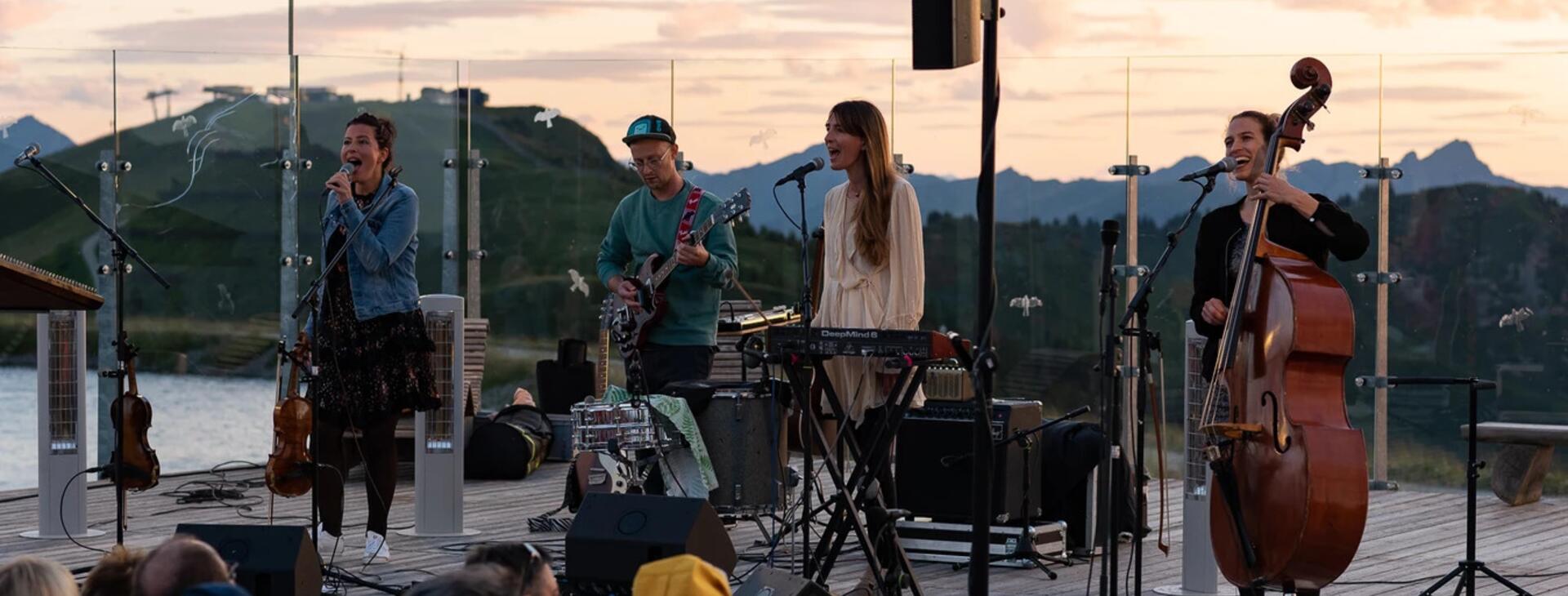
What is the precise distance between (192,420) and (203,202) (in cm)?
108

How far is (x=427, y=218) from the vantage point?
1026 centimetres

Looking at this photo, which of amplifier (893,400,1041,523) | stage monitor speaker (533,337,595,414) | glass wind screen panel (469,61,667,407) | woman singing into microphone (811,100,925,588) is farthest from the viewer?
glass wind screen panel (469,61,667,407)

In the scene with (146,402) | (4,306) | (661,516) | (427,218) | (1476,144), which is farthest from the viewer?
(427,218)

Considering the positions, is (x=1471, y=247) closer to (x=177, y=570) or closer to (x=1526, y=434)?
(x=1526, y=434)

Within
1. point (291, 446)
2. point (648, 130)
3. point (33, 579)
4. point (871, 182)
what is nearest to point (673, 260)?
point (648, 130)

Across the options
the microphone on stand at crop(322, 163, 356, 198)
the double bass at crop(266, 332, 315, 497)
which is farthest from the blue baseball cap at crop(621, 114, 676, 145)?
the double bass at crop(266, 332, 315, 497)

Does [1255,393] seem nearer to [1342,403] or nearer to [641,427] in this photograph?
[1342,403]

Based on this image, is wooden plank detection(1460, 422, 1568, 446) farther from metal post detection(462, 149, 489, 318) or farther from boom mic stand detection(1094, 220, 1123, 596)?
metal post detection(462, 149, 489, 318)

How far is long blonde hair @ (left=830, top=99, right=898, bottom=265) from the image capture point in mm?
5965

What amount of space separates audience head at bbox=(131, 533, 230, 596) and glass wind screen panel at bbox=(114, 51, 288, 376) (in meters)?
6.61

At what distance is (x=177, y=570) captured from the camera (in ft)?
11.2

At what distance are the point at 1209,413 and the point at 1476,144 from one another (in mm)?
4894

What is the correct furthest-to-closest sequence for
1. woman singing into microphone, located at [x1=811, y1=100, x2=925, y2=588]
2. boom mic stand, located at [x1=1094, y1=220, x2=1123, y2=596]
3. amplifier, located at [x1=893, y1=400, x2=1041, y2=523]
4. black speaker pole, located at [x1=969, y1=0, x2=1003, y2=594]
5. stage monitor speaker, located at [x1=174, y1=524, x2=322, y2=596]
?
amplifier, located at [x1=893, y1=400, x2=1041, y2=523], woman singing into microphone, located at [x1=811, y1=100, x2=925, y2=588], boom mic stand, located at [x1=1094, y1=220, x2=1123, y2=596], stage monitor speaker, located at [x1=174, y1=524, x2=322, y2=596], black speaker pole, located at [x1=969, y1=0, x2=1003, y2=594]

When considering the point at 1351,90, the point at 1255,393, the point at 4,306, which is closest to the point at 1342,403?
Answer: the point at 1255,393
